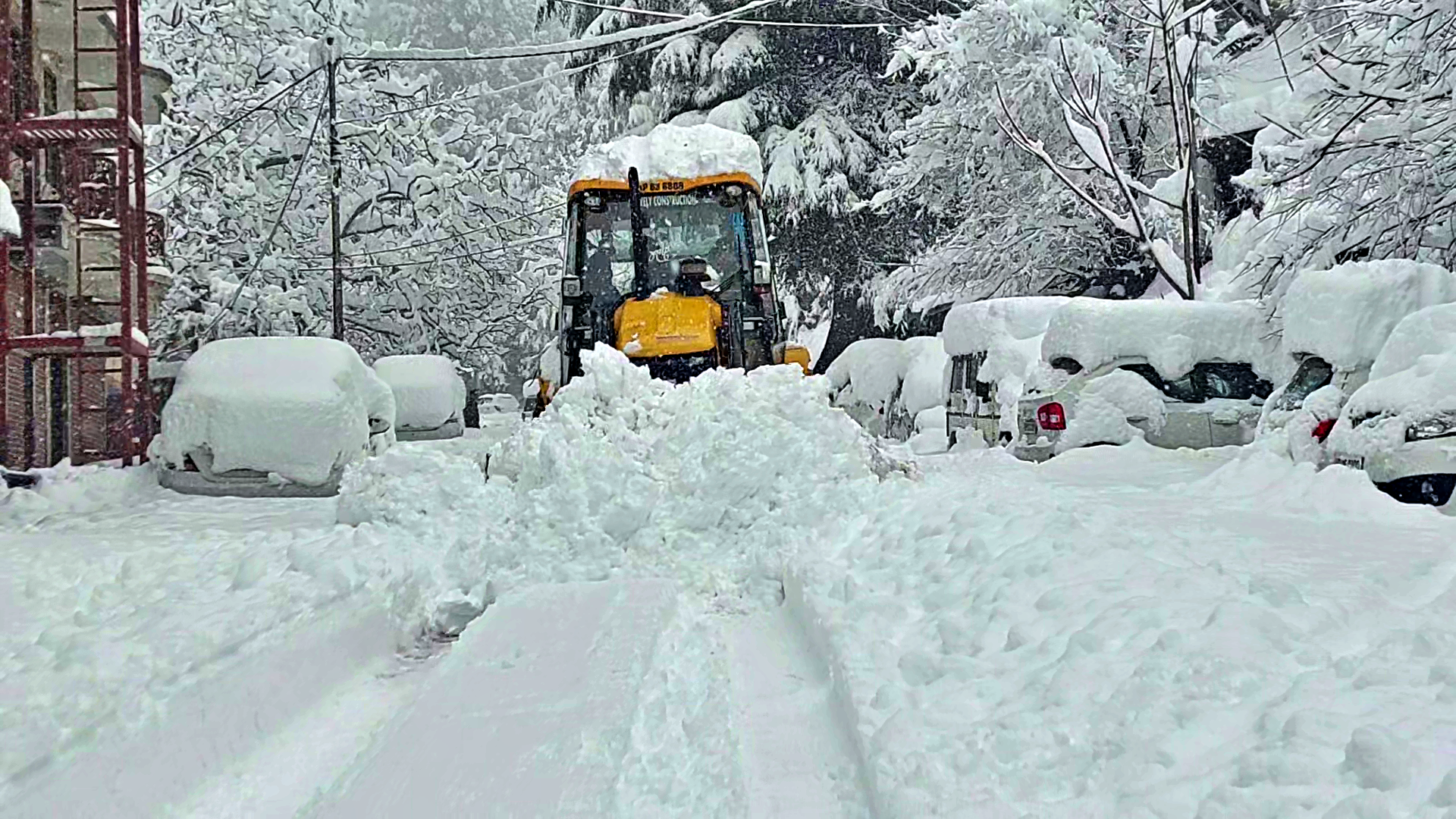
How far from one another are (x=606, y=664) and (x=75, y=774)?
6.62 feet

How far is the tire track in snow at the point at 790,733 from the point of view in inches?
148

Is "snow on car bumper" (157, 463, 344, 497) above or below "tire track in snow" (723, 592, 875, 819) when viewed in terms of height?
above

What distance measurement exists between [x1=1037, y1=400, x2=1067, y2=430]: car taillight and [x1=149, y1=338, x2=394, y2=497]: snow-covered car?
6554mm

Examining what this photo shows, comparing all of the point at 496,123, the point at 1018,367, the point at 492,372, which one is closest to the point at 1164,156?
the point at 1018,367

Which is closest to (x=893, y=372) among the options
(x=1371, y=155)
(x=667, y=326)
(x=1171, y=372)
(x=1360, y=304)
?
(x=1371, y=155)

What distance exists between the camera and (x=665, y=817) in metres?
3.56

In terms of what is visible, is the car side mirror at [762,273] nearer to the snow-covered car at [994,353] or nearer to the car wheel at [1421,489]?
the snow-covered car at [994,353]

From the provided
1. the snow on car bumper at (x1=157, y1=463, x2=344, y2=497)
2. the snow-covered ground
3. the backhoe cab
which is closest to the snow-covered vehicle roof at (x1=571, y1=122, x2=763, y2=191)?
the backhoe cab

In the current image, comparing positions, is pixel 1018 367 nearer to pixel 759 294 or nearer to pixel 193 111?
pixel 759 294

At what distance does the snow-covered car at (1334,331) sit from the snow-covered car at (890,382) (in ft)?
26.7

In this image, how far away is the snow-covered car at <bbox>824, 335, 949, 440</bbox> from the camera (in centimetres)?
1748

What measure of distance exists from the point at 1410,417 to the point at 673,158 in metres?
7.44

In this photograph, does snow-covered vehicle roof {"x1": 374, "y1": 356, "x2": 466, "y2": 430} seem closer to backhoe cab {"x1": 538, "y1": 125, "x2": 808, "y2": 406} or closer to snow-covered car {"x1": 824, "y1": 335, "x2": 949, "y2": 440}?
snow-covered car {"x1": 824, "y1": 335, "x2": 949, "y2": 440}

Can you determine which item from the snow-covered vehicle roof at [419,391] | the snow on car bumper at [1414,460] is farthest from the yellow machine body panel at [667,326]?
the snow-covered vehicle roof at [419,391]
